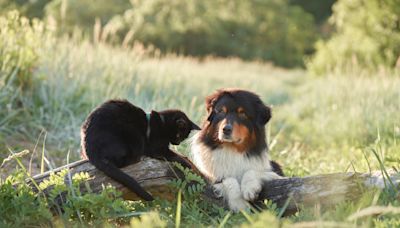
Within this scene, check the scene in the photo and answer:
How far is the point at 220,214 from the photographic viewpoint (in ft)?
16.2

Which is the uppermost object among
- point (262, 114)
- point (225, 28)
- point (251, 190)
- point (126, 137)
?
point (262, 114)

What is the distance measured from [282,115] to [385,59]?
4338 millimetres

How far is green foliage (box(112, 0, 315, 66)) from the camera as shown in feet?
Answer: 92.7

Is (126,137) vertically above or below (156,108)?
above

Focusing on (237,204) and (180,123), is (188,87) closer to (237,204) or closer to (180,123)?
(180,123)

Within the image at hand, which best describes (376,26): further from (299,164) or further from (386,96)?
(299,164)

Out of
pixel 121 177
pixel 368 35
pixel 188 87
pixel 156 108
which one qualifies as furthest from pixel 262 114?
pixel 368 35

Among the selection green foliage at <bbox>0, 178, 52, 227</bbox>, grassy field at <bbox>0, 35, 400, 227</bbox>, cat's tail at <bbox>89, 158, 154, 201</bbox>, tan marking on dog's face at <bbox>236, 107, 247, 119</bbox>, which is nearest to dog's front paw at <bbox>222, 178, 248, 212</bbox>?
grassy field at <bbox>0, 35, 400, 227</bbox>

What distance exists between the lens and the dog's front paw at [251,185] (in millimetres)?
5121

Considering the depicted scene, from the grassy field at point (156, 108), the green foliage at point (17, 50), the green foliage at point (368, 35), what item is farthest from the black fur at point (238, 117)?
the green foliage at point (368, 35)

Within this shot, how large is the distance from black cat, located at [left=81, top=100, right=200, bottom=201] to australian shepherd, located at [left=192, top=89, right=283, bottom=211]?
0.29 metres

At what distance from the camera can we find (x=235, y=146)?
17.5 ft

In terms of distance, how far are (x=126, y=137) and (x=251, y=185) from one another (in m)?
1.06

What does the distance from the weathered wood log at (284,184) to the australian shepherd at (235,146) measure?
12cm
